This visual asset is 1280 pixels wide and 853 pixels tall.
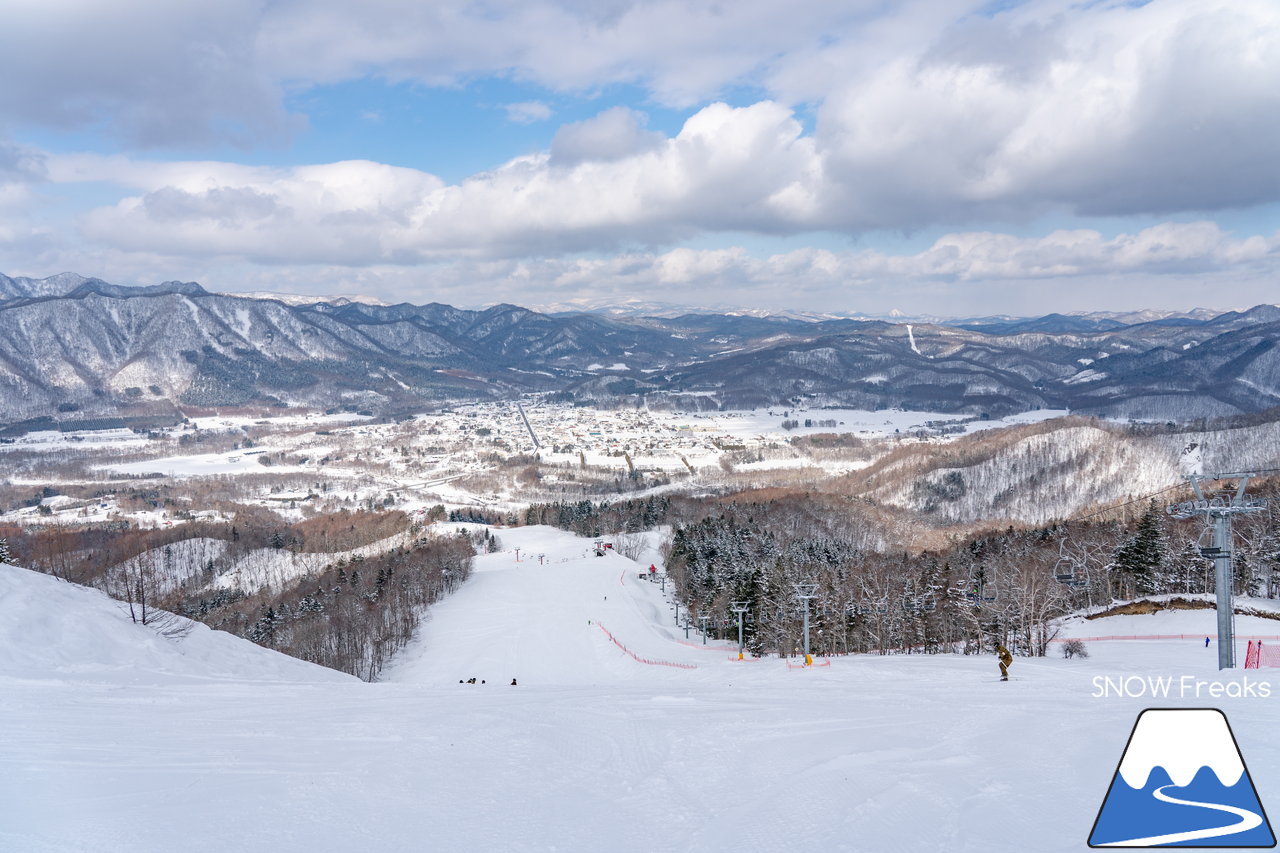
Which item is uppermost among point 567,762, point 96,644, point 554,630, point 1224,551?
point 1224,551

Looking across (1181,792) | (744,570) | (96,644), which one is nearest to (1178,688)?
(1181,792)

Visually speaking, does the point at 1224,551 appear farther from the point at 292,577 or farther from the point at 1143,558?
the point at 292,577

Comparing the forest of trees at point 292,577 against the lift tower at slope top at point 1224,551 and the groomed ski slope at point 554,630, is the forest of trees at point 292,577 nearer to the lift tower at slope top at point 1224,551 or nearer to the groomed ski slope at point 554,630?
the groomed ski slope at point 554,630

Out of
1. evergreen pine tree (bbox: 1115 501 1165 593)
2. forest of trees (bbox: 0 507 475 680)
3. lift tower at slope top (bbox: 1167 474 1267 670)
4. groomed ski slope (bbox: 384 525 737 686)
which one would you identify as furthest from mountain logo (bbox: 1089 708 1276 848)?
evergreen pine tree (bbox: 1115 501 1165 593)

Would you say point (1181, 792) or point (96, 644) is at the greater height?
point (1181, 792)

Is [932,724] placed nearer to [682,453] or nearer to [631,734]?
[631,734]

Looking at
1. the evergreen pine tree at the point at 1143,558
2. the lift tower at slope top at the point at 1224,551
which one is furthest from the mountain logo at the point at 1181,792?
the evergreen pine tree at the point at 1143,558
